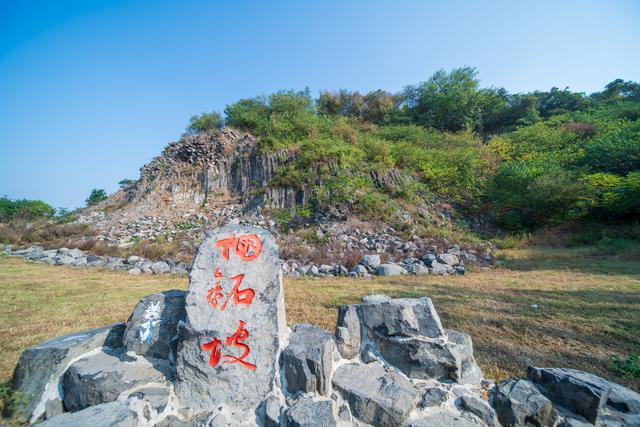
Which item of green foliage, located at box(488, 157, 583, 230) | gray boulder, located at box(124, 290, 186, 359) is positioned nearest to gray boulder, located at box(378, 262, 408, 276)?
gray boulder, located at box(124, 290, 186, 359)

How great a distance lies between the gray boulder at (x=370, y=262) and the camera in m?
7.68

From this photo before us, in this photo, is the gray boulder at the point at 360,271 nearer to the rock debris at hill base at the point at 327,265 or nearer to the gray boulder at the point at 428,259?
the rock debris at hill base at the point at 327,265

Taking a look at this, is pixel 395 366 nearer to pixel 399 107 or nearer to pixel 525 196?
pixel 525 196

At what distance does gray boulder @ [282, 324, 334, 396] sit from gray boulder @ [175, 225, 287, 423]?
0.45 ft

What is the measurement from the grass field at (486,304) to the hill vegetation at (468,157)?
385 cm

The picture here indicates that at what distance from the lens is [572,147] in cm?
1448

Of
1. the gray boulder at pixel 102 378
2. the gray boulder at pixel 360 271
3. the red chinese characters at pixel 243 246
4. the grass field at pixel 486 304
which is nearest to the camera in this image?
the gray boulder at pixel 102 378

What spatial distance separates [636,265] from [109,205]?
953 inches

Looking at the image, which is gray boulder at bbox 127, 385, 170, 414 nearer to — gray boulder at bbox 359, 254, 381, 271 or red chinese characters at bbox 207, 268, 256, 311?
red chinese characters at bbox 207, 268, 256, 311

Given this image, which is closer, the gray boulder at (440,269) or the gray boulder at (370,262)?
the gray boulder at (440,269)

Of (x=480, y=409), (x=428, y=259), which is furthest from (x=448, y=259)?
(x=480, y=409)

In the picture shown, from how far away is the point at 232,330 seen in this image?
2309 mm

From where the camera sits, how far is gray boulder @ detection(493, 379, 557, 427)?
6.25 ft

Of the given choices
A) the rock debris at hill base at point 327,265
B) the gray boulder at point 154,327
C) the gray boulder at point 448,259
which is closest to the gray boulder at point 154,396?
the gray boulder at point 154,327
